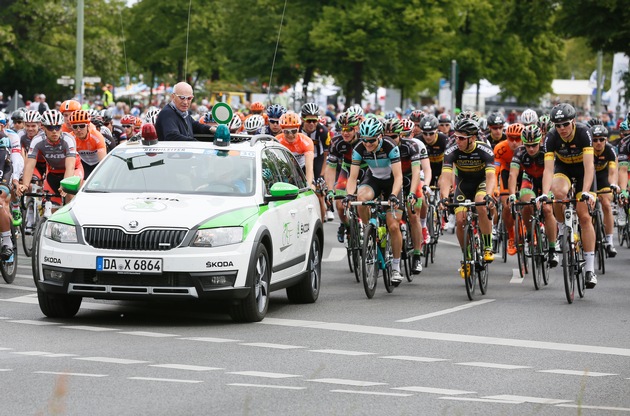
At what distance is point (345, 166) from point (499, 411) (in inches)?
393

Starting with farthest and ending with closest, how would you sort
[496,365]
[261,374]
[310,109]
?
[310,109], [496,365], [261,374]

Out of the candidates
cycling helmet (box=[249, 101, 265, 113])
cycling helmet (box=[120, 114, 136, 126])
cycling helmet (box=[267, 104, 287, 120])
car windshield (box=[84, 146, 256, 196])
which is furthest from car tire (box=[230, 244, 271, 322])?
cycling helmet (box=[249, 101, 265, 113])

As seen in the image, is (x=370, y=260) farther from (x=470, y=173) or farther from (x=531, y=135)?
(x=531, y=135)

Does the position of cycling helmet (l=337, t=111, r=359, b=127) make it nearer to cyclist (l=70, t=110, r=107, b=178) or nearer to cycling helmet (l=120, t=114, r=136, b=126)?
cyclist (l=70, t=110, r=107, b=178)

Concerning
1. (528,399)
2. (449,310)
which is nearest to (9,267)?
(449,310)

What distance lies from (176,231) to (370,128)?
412cm

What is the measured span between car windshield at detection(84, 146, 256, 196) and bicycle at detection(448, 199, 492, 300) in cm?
294

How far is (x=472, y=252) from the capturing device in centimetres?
1500

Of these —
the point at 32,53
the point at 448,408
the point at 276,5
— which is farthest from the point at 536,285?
the point at 32,53

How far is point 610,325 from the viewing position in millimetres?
12984

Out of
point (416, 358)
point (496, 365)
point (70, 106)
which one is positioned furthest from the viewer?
point (70, 106)

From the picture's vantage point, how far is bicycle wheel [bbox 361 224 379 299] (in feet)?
48.3

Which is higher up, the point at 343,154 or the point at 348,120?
the point at 348,120

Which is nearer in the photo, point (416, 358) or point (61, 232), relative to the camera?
point (416, 358)
